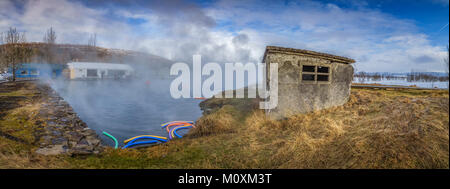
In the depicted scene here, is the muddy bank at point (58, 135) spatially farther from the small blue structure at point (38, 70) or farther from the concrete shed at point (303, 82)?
the small blue structure at point (38, 70)

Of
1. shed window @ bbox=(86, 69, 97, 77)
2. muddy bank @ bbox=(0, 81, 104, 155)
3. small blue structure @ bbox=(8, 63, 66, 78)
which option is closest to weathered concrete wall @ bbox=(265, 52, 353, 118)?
muddy bank @ bbox=(0, 81, 104, 155)

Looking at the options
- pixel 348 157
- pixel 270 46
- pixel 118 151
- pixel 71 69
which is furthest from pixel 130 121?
pixel 71 69

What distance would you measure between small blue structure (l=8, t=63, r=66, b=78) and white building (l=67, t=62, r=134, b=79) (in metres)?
2.52

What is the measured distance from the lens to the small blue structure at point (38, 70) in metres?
38.2

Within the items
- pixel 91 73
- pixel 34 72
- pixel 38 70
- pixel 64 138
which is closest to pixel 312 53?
pixel 64 138

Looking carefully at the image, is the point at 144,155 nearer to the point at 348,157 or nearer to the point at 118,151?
the point at 118,151

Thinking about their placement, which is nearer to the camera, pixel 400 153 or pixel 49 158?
pixel 400 153

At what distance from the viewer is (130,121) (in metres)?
14.4

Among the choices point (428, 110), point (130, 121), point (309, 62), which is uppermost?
point (309, 62)

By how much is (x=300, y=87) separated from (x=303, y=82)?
32 cm

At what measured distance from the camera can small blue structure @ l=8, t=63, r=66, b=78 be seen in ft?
125

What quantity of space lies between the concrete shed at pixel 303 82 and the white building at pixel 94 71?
5367 cm

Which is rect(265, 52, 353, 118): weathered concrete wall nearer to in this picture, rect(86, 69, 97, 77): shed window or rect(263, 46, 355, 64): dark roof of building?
rect(263, 46, 355, 64): dark roof of building
